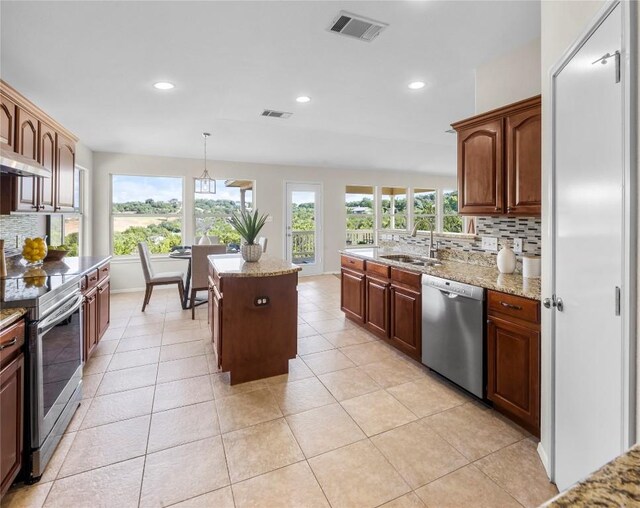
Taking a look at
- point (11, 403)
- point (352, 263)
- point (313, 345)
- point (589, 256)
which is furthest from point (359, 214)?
point (11, 403)

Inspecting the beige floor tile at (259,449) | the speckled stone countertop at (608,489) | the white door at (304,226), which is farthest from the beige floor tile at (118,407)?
the white door at (304,226)

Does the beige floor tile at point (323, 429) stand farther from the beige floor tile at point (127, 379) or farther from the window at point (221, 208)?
the window at point (221, 208)

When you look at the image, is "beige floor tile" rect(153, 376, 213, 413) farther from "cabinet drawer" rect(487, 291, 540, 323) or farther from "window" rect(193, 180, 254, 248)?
"window" rect(193, 180, 254, 248)

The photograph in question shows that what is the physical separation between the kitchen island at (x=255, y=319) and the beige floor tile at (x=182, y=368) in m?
0.31

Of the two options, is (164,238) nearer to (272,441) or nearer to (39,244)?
(39,244)

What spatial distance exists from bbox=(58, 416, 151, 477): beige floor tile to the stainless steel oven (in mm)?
112

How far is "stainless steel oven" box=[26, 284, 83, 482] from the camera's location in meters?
1.71

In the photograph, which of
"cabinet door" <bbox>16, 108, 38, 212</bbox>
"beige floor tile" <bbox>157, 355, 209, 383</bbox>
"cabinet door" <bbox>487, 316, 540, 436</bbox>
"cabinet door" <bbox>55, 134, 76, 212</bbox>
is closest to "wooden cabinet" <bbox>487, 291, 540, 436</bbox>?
"cabinet door" <bbox>487, 316, 540, 436</bbox>

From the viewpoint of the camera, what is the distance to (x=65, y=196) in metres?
3.70

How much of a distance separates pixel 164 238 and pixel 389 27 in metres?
5.50

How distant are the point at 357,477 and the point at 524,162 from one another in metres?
2.23

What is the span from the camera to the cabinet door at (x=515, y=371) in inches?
76.8

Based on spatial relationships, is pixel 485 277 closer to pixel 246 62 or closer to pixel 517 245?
pixel 517 245

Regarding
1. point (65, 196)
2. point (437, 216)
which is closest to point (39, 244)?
point (65, 196)
